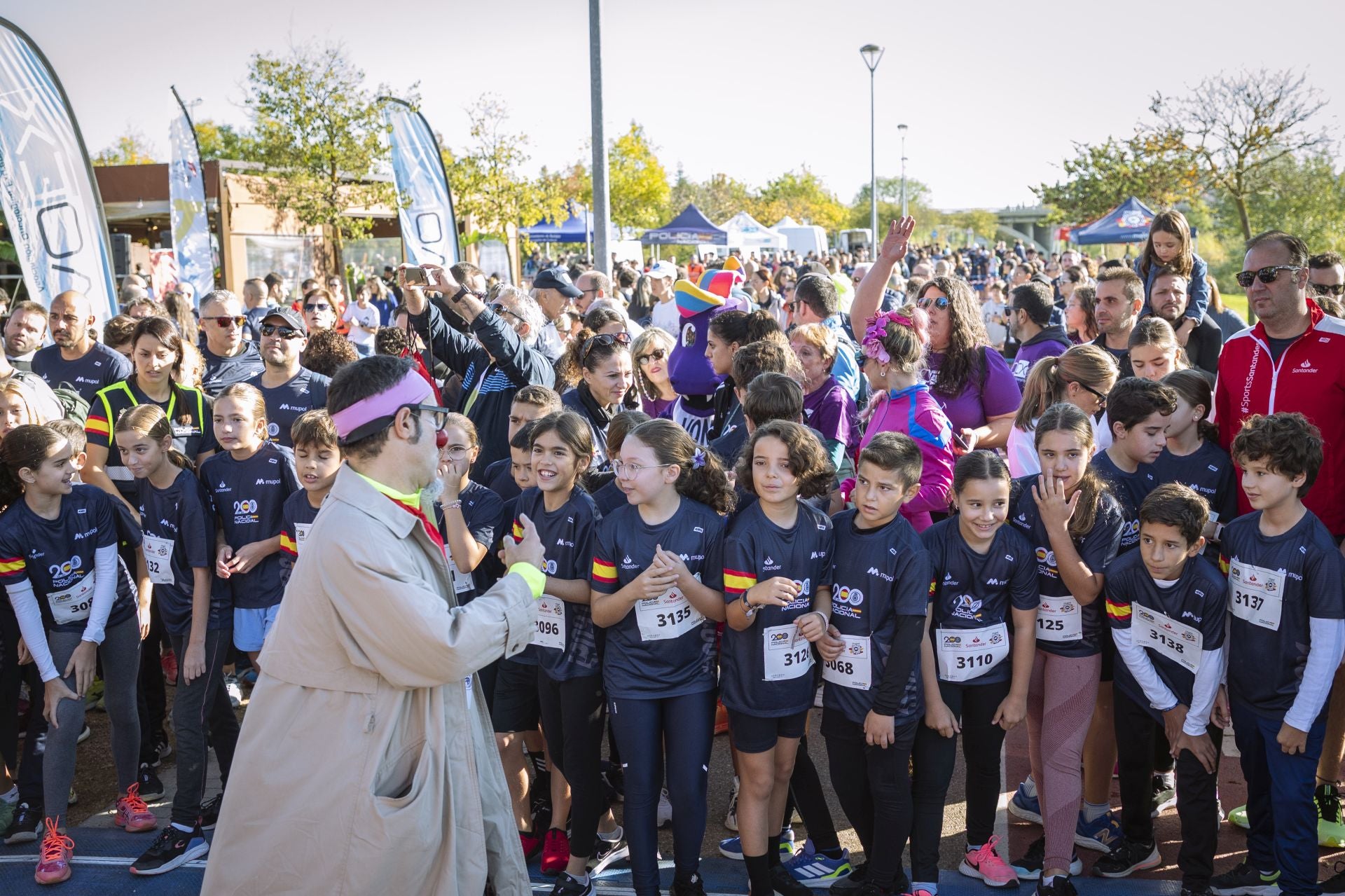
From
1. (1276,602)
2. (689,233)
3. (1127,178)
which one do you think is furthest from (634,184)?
(1276,602)

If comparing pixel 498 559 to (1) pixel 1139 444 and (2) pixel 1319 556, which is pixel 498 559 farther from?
(2) pixel 1319 556

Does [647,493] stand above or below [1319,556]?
above

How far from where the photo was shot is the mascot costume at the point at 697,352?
17.7ft

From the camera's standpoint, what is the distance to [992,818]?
13.0 ft

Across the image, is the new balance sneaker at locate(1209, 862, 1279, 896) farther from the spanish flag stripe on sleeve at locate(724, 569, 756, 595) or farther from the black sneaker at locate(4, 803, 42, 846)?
the black sneaker at locate(4, 803, 42, 846)

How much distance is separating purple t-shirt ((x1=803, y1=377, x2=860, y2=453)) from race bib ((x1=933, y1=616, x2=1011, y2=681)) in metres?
1.28

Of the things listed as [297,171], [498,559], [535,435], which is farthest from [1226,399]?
[297,171]

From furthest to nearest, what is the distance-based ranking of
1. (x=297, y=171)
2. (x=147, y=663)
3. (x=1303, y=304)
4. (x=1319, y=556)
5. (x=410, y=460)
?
(x=297, y=171) → (x=147, y=663) → (x=1303, y=304) → (x=1319, y=556) → (x=410, y=460)

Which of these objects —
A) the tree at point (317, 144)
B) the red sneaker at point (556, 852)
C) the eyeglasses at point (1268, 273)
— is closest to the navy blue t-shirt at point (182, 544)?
the red sneaker at point (556, 852)

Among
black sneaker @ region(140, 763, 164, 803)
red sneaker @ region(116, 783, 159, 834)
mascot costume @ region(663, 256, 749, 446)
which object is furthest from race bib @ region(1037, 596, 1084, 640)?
black sneaker @ region(140, 763, 164, 803)

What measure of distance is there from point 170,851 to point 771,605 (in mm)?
2735

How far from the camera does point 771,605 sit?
364cm

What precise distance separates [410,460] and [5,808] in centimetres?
343

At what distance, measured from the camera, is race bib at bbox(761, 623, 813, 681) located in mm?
3693
